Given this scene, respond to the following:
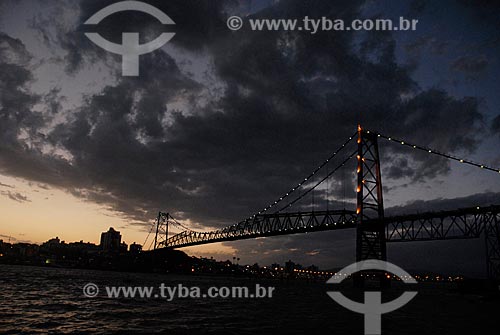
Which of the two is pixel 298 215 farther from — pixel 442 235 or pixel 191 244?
pixel 191 244

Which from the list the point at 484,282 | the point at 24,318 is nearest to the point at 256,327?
the point at 24,318

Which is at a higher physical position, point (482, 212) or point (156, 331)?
point (482, 212)

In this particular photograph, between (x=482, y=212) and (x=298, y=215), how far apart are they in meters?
33.8

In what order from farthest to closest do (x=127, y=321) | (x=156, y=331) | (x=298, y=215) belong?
(x=298, y=215)
(x=127, y=321)
(x=156, y=331)

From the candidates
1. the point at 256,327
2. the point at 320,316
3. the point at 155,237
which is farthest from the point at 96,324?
the point at 155,237

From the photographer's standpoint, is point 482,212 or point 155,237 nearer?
point 482,212

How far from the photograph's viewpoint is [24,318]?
20.4 metres

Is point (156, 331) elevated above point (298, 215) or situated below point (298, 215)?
below

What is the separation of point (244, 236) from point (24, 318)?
61759mm

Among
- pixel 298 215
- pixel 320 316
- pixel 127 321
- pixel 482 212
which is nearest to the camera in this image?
pixel 127 321

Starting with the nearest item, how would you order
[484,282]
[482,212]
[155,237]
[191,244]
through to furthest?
1. [482,212]
2. [484,282]
3. [191,244]
4. [155,237]

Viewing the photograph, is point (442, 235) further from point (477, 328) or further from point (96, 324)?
point (96, 324)

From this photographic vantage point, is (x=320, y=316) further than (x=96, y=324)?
Yes

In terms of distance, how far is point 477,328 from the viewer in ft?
69.9
